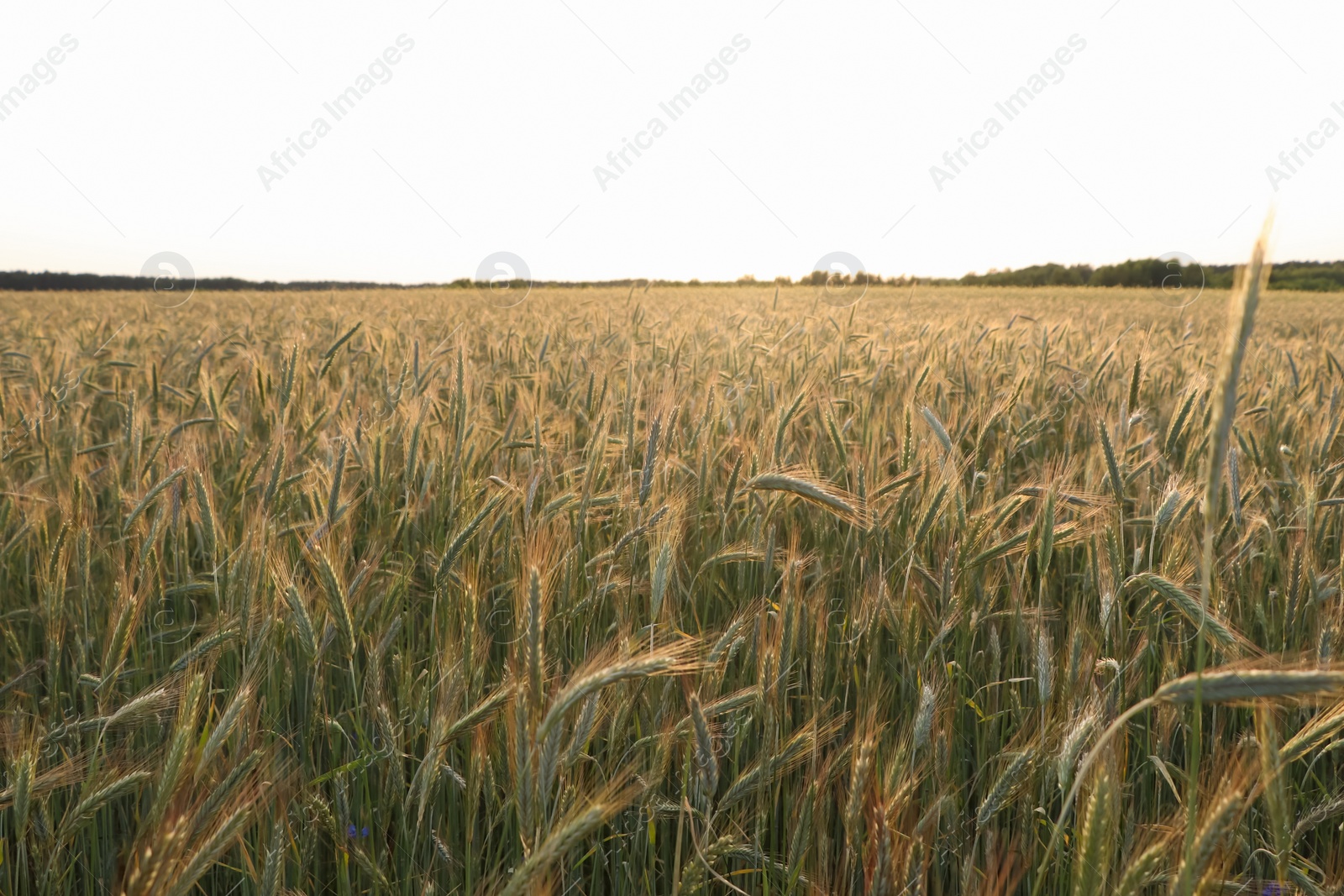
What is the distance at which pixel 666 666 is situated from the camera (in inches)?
37.2

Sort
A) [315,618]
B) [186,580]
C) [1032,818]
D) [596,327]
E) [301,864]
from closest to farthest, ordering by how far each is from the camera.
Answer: [301,864]
[1032,818]
[315,618]
[186,580]
[596,327]

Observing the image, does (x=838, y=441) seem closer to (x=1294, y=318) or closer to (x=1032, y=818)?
(x=1032, y=818)

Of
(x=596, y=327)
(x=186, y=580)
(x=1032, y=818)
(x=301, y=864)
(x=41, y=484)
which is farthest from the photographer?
(x=596, y=327)

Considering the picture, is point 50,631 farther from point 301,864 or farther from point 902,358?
point 902,358

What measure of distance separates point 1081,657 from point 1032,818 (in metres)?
0.34

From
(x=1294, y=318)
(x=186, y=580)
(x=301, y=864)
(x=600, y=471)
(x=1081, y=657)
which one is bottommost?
(x=301, y=864)

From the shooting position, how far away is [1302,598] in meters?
1.81

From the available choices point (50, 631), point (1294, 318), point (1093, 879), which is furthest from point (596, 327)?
point (1294, 318)

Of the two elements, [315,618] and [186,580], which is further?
[186,580]

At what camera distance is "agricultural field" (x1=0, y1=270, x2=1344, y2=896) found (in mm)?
1050

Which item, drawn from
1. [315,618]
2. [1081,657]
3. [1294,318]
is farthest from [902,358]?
[1294,318]

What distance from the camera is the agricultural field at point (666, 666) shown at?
1.05 metres

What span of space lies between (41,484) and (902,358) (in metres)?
4.45

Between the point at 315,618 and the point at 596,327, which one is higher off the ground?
the point at 596,327
